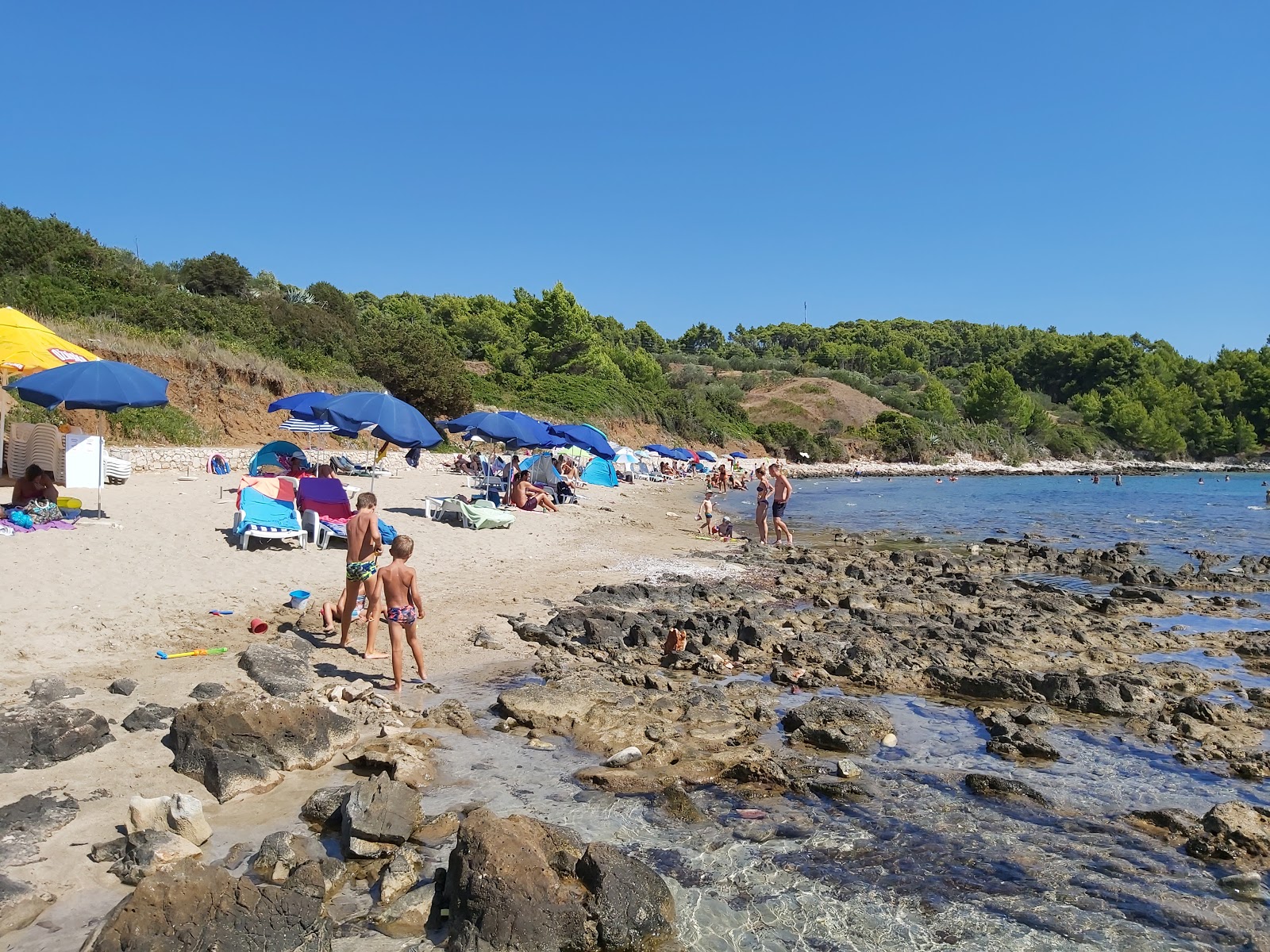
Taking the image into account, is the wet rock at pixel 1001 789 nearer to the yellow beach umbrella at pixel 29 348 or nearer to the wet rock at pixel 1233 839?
the wet rock at pixel 1233 839

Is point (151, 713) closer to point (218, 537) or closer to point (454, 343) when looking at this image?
point (218, 537)

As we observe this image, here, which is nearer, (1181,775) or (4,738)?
(4,738)

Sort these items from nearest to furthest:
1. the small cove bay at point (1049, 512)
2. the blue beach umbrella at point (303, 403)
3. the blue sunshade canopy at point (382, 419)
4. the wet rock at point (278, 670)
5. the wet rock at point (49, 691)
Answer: the wet rock at point (49, 691), the wet rock at point (278, 670), the blue sunshade canopy at point (382, 419), the blue beach umbrella at point (303, 403), the small cove bay at point (1049, 512)

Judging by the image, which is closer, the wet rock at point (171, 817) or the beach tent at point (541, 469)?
the wet rock at point (171, 817)

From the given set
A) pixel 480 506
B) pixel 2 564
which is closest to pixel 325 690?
pixel 2 564

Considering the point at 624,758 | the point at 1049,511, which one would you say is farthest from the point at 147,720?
the point at 1049,511

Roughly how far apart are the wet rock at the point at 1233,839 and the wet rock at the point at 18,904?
6256mm

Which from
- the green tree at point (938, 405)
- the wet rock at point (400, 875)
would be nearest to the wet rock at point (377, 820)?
the wet rock at point (400, 875)

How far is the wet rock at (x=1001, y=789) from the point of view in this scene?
5.65 meters

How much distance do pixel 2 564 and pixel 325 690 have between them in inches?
206

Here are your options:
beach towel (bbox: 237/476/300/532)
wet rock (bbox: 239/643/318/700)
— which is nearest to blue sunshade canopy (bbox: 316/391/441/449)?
beach towel (bbox: 237/476/300/532)

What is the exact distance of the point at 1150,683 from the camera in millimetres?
8258

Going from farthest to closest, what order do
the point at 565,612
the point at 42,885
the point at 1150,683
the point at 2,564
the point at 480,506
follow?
the point at 480,506, the point at 565,612, the point at 2,564, the point at 1150,683, the point at 42,885

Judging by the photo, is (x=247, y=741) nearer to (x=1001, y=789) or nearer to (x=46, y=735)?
→ (x=46, y=735)
